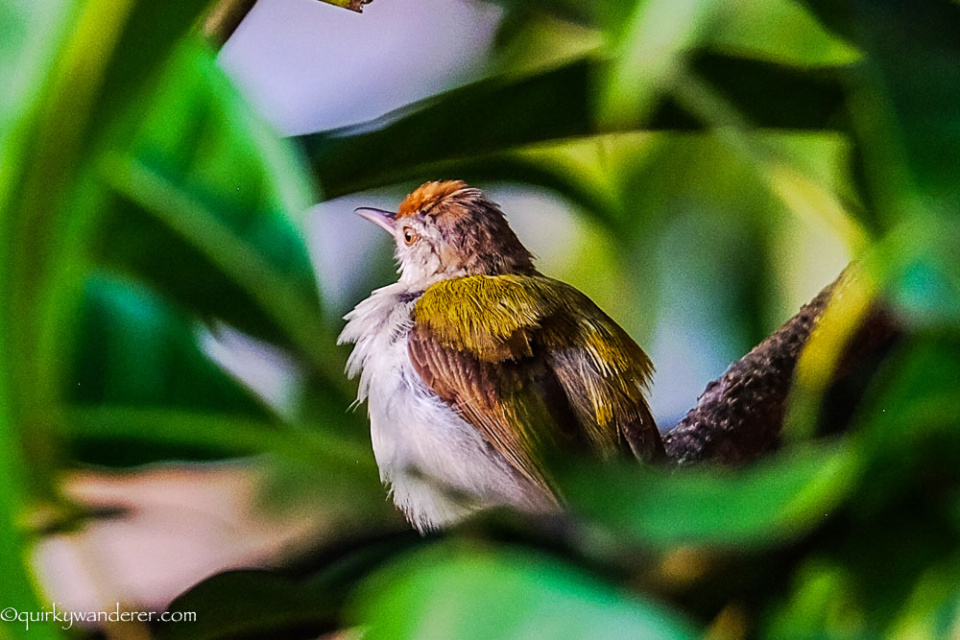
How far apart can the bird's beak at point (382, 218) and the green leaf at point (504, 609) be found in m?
0.23

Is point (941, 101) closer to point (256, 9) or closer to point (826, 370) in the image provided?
point (826, 370)

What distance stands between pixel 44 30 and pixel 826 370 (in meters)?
0.36

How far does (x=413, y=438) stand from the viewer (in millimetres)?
429

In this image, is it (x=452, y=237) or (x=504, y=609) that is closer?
(x=504, y=609)

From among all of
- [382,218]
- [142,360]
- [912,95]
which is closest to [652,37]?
[912,95]

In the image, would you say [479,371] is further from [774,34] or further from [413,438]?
[774,34]

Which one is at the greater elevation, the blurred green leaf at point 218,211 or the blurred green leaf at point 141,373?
the blurred green leaf at point 218,211

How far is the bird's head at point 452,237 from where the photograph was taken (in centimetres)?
46

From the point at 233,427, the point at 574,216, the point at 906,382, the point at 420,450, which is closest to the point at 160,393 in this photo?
the point at 233,427

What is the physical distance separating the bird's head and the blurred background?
0.01 m

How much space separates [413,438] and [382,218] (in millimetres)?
140

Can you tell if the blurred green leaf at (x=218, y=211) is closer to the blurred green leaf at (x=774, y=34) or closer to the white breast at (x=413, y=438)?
the white breast at (x=413, y=438)

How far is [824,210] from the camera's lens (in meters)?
0.47

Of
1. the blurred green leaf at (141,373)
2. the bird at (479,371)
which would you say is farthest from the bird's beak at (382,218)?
the blurred green leaf at (141,373)
